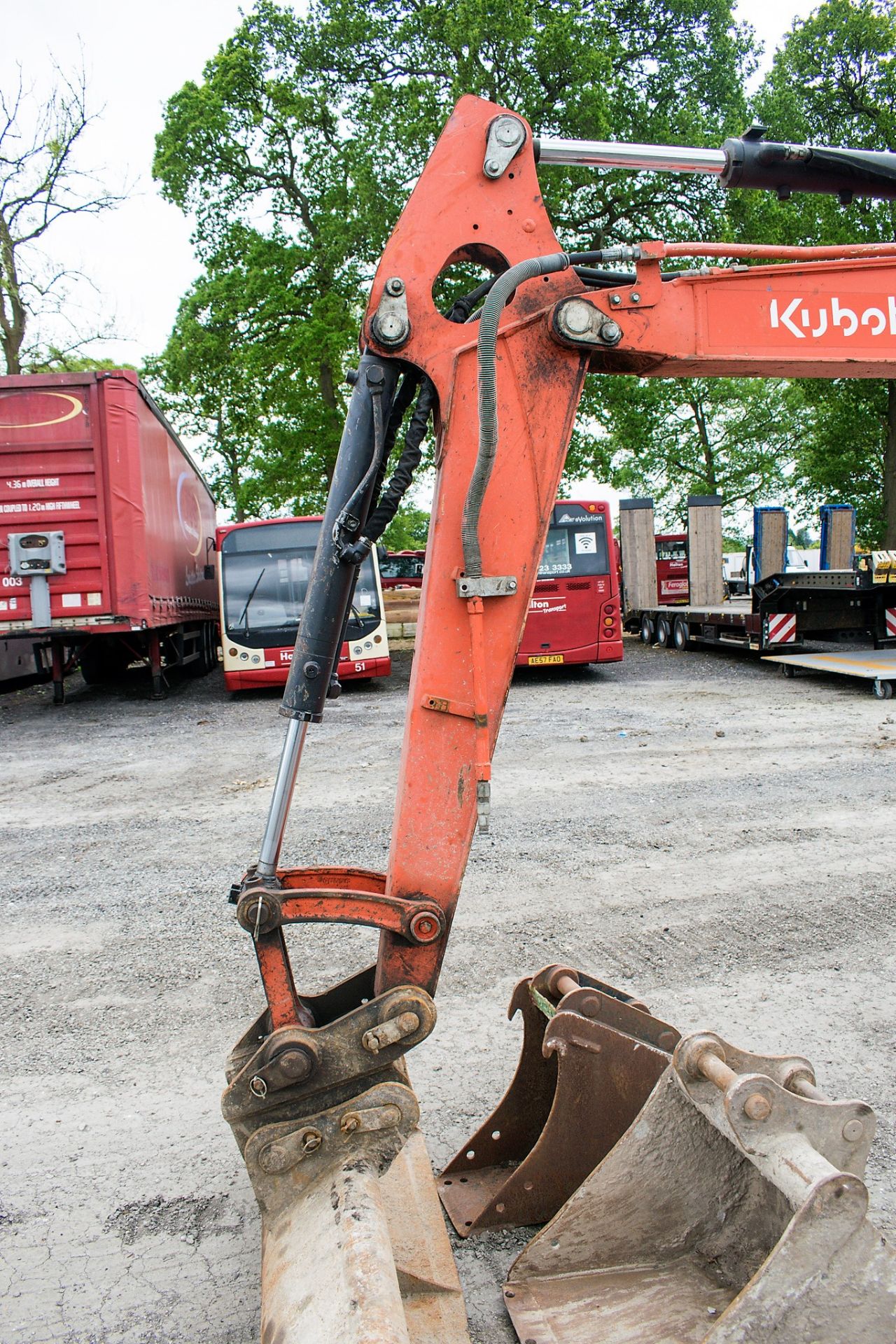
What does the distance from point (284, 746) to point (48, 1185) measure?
5.30 ft

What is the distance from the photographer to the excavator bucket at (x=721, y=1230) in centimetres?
195

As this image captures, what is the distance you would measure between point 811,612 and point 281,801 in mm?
13518

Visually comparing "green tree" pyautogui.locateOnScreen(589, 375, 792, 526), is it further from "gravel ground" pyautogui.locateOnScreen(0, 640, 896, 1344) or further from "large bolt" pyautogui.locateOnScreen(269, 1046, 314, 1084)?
"large bolt" pyautogui.locateOnScreen(269, 1046, 314, 1084)

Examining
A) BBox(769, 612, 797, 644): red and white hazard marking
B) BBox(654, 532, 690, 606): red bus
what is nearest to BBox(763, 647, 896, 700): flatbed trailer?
BBox(769, 612, 797, 644): red and white hazard marking

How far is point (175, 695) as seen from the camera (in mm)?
14977

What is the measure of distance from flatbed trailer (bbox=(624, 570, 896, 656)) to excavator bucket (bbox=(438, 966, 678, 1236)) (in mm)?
11815

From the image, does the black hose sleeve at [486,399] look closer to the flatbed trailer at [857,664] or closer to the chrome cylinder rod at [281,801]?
the chrome cylinder rod at [281,801]

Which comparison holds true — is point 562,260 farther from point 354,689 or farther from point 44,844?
point 354,689

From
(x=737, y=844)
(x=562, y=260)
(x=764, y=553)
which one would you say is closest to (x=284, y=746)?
(x=562, y=260)

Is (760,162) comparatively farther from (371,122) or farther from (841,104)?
(841,104)

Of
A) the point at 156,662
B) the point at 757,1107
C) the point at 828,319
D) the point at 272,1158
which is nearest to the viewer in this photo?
the point at 757,1107

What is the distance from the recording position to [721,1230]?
2520 millimetres

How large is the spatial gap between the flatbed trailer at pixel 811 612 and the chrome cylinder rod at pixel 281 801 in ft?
40.4

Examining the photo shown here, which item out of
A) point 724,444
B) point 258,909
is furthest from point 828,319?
point 724,444
